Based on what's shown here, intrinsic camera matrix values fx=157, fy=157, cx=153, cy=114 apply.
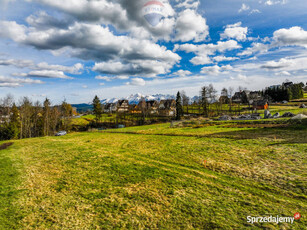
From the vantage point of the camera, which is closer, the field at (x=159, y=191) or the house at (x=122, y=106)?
the field at (x=159, y=191)

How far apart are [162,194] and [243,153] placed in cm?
1083

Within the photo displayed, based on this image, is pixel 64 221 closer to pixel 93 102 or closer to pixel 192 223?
pixel 192 223

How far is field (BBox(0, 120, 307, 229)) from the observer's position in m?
7.52

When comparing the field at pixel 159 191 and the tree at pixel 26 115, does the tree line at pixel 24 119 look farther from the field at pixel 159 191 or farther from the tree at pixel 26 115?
the field at pixel 159 191

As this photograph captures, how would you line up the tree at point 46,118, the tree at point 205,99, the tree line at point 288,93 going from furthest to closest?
the tree line at point 288,93, the tree at point 205,99, the tree at point 46,118

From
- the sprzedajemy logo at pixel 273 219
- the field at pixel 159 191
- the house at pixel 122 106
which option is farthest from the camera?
the house at pixel 122 106

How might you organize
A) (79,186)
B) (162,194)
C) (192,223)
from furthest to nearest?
1. (79,186)
2. (162,194)
3. (192,223)

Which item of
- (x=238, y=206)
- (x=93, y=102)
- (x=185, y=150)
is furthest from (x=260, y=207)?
(x=93, y=102)

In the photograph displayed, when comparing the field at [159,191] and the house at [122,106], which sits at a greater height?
the house at [122,106]

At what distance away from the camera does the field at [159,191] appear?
752cm

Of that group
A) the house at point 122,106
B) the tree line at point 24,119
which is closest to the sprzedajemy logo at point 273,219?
the tree line at point 24,119

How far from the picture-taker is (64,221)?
7.64m

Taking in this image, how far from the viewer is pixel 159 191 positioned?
9953 mm

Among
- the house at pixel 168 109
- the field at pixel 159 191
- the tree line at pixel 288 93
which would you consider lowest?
the field at pixel 159 191
